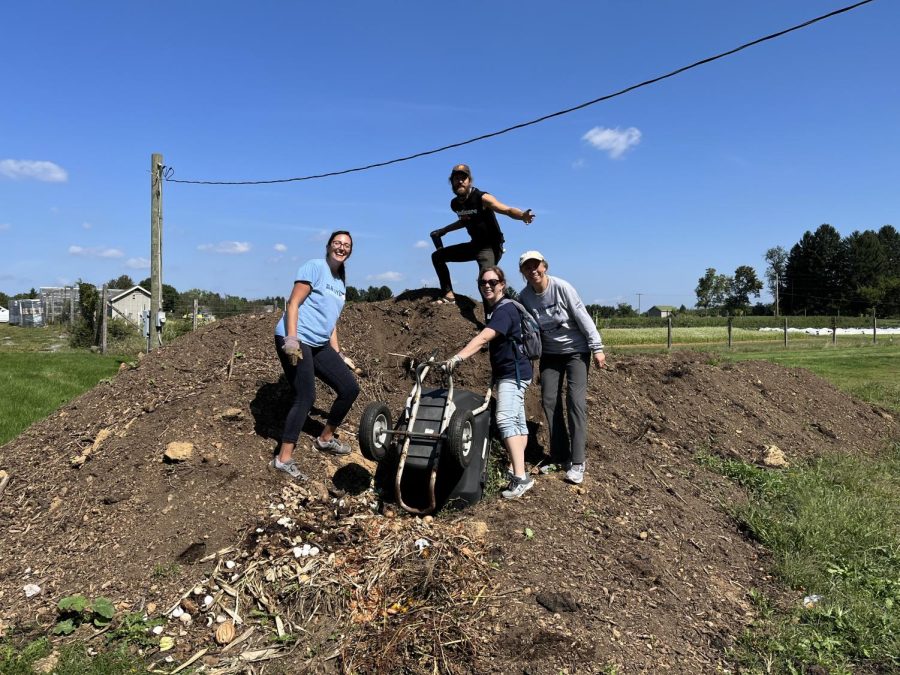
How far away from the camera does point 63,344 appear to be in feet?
63.7

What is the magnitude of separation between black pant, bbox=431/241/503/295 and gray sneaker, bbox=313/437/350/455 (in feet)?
7.12

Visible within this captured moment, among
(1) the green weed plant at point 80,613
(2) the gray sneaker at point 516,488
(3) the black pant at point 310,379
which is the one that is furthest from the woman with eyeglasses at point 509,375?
(1) the green weed plant at point 80,613

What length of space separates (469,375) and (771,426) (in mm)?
4036

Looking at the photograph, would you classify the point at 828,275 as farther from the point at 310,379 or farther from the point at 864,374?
the point at 310,379

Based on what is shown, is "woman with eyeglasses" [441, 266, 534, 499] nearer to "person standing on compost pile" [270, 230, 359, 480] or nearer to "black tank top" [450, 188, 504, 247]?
"person standing on compost pile" [270, 230, 359, 480]

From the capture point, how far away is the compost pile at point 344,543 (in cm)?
301

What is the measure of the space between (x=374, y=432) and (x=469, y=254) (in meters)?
2.71

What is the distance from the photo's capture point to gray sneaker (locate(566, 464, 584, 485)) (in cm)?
447

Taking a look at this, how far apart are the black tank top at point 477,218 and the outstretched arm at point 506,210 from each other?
77mm

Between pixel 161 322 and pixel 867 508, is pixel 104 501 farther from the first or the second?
pixel 161 322

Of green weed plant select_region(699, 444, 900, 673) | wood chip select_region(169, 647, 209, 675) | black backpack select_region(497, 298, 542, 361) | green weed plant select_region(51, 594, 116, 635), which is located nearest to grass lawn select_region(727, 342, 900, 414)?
green weed plant select_region(699, 444, 900, 673)

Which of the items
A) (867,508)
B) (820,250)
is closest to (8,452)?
(867,508)

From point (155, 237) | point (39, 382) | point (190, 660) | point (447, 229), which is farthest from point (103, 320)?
point (190, 660)

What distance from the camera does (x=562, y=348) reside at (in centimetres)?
462
